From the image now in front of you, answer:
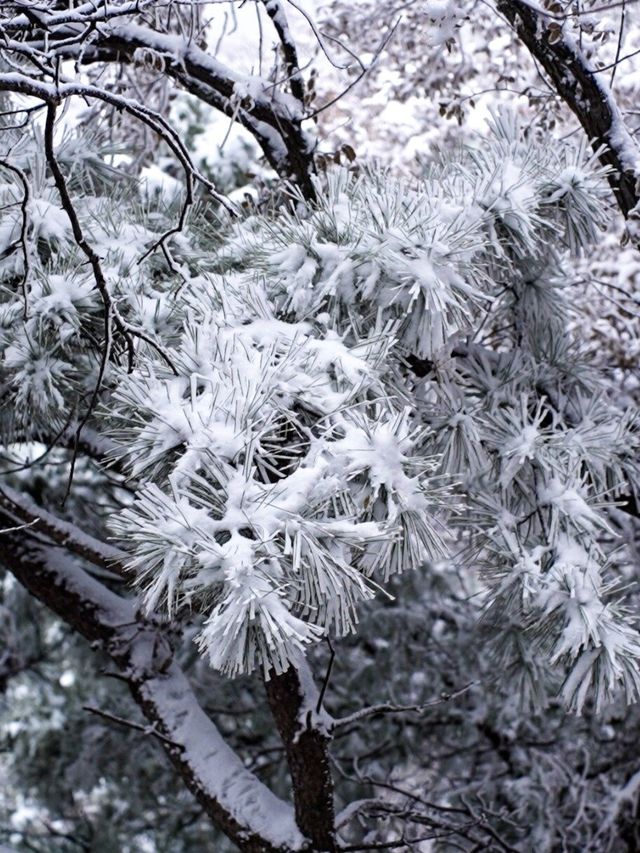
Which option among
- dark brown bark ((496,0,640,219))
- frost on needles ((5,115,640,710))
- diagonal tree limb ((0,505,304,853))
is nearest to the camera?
frost on needles ((5,115,640,710))

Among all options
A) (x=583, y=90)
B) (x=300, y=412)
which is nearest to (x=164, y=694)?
(x=300, y=412)

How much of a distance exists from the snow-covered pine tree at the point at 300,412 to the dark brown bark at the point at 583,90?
0.15 metres

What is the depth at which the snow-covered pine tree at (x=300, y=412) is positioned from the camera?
1.52 metres

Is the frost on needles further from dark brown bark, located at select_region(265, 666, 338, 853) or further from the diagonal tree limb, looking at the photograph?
the diagonal tree limb

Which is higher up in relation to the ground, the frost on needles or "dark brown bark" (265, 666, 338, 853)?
the frost on needles

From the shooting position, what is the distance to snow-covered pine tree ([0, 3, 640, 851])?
152 cm

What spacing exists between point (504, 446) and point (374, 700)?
279 cm

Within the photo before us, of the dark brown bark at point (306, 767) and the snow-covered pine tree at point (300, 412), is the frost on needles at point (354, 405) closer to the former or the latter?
the snow-covered pine tree at point (300, 412)

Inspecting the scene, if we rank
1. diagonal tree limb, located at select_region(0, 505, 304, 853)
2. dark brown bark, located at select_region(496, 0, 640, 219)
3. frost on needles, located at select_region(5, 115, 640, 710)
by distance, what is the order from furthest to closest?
diagonal tree limb, located at select_region(0, 505, 304, 853), dark brown bark, located at select_region(496, 0, 640, 219), frost on needles, located at select_region(5, 115, 640, 710)

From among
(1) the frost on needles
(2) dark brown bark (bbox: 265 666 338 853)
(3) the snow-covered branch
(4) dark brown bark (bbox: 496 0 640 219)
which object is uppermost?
(3) the snow-covered branch

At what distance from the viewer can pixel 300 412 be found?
176 cm

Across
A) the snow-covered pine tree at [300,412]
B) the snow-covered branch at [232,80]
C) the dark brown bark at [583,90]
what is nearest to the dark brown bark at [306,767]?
the snow-covered pine tree at [300,412]

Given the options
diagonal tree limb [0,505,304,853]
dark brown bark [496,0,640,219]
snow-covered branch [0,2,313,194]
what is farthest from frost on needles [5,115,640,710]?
diagonal tree limb [0,505,304,853]

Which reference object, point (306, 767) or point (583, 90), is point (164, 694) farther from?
point (583, 90)
